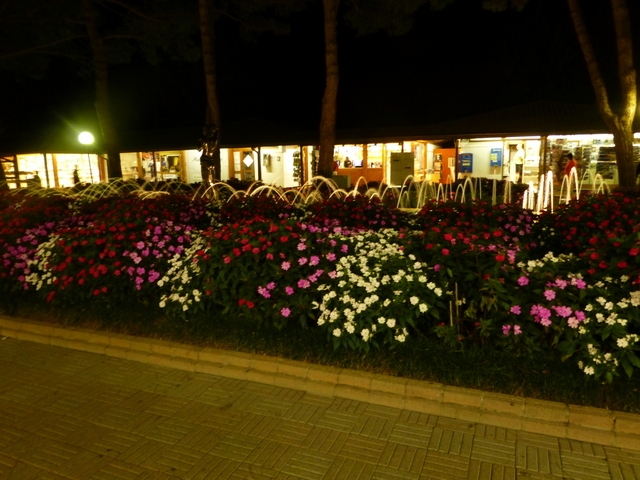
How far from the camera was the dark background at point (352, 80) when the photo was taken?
2641 cm

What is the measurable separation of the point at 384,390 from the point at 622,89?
38.7 ft

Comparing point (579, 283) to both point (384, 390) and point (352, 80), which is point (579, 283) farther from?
point (352, 80)

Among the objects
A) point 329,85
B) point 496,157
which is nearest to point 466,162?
point 496,157

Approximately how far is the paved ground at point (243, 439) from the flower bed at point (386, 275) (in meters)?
0.73

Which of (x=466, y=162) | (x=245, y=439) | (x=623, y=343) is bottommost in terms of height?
(x=245, y=439)

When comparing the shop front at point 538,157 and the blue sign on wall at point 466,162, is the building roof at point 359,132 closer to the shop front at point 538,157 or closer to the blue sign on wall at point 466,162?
the shop front at point 538,157

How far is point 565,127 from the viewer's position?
17.0 m

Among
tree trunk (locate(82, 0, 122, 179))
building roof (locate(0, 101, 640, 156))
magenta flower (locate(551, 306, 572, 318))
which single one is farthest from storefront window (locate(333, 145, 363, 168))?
magenta flower (locate(551, 306, 572, 318))

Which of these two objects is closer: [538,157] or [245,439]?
[245,439]

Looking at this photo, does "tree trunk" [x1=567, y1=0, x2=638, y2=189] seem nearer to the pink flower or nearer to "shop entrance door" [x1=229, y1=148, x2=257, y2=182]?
the pink flower

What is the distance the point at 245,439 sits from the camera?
3752 mm

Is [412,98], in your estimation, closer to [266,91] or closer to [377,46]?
[377,46]

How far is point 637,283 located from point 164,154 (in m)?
26.2

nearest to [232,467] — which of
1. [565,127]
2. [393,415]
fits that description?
[393,415]
